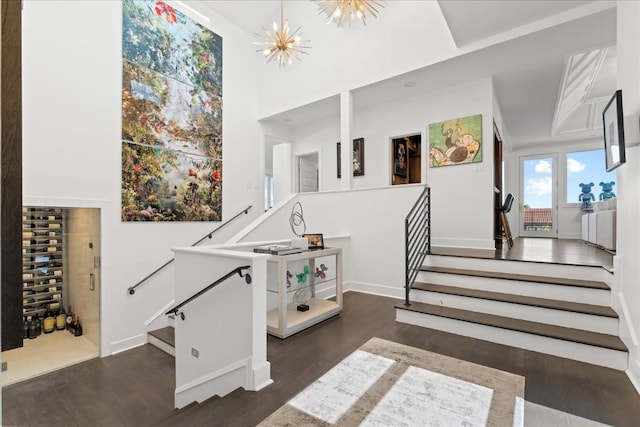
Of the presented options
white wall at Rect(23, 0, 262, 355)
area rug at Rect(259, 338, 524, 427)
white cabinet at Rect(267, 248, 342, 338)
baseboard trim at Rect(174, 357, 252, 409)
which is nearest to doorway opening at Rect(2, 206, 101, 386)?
white wall at Rect(23, 0, 262, 355)

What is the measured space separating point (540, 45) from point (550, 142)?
5.75 m

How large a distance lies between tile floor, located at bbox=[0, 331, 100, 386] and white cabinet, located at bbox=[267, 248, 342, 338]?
2807 millimetres

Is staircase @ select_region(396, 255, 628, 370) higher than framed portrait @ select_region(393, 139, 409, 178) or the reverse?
the reverse

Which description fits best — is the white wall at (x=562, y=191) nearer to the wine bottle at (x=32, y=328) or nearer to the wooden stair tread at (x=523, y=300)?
the wooden stair tread at (x=523, y=300)

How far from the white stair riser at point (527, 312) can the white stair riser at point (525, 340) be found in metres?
0.28

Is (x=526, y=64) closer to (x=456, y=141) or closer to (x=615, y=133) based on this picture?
(x=456, y=141)

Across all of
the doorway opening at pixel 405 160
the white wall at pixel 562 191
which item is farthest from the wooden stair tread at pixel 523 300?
the white wall at pixel 562 191

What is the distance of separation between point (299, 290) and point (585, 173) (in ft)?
29.2

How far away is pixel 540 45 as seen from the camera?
403 centimetres

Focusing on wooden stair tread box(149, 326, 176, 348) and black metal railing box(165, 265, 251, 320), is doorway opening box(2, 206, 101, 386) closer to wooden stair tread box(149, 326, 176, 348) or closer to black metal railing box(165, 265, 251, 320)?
wooden stair tread box(149, 326, 176, 348)

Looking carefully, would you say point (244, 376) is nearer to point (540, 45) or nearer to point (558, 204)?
point (540, 45)

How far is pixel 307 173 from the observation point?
26.9 ft

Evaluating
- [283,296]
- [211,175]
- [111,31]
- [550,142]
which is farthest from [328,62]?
[550,142]

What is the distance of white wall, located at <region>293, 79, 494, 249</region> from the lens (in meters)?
4.89
